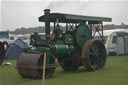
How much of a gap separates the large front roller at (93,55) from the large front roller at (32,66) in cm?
169

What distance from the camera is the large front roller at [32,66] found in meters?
7.63

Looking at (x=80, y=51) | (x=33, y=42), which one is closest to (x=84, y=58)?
(x=80, y=51)

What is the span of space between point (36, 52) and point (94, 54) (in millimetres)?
2766

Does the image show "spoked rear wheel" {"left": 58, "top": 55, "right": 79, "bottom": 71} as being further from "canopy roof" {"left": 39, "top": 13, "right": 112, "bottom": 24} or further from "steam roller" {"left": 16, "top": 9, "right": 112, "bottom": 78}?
"canopy roof" {"left": 39, "top": 13, "right": 112, "bottom": 24}

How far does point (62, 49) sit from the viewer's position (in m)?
9.16

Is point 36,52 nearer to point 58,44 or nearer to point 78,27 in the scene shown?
point 58,44

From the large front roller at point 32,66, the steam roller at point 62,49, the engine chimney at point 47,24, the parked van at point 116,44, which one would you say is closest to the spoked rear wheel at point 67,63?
the steam roller at point 62,49

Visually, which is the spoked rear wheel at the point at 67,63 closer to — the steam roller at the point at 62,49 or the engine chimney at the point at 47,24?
the steam roller at the point at 62,49

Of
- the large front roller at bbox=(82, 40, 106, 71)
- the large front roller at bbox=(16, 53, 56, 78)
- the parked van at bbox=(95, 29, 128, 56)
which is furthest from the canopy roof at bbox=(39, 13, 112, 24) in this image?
the parked van at bbox=(95, 29, 128, 56)

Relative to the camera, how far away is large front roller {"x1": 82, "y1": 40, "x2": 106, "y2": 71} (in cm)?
931

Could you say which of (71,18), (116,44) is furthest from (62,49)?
(116,44)

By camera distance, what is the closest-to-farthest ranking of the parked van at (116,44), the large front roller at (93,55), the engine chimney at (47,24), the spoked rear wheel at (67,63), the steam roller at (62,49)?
the steam roller at (62,49), the engine chimney at (47,24), the large front roller at (93,55), the spoked rear wheel at (67,63), the parked van at (116,44)

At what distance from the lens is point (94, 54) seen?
32.3ft

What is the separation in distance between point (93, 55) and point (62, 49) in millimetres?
1392
